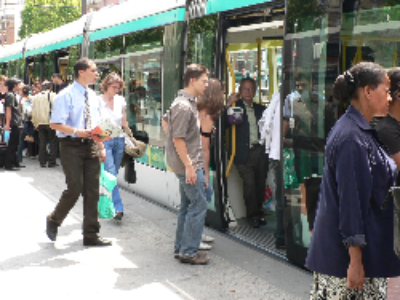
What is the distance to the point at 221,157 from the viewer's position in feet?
21.5

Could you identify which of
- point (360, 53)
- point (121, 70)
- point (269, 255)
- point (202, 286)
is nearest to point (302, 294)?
point (202, 286)

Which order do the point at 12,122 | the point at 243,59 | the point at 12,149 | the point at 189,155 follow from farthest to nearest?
the point at 12,149 < the point at 12,122 < the point at 243,59 < the point at 189,155

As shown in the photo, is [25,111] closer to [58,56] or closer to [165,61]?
[58,56]

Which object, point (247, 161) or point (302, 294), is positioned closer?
point (302, 294)

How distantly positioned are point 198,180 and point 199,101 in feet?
2.70

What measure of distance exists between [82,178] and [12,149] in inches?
280

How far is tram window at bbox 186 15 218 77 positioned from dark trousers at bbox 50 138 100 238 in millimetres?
1533

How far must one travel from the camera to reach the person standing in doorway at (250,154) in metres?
7.00

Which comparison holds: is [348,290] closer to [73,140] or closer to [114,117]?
[73,140]

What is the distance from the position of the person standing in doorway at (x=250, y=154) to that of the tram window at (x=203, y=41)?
0.55 meters

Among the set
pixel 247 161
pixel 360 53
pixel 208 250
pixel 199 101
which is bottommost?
pixel 208 250

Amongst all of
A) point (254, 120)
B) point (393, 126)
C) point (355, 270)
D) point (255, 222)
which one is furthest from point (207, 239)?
point (355, 270)

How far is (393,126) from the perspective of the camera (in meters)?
3.19

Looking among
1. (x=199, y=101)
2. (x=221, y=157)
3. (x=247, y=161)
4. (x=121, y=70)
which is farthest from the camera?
(x=121, y=70)
